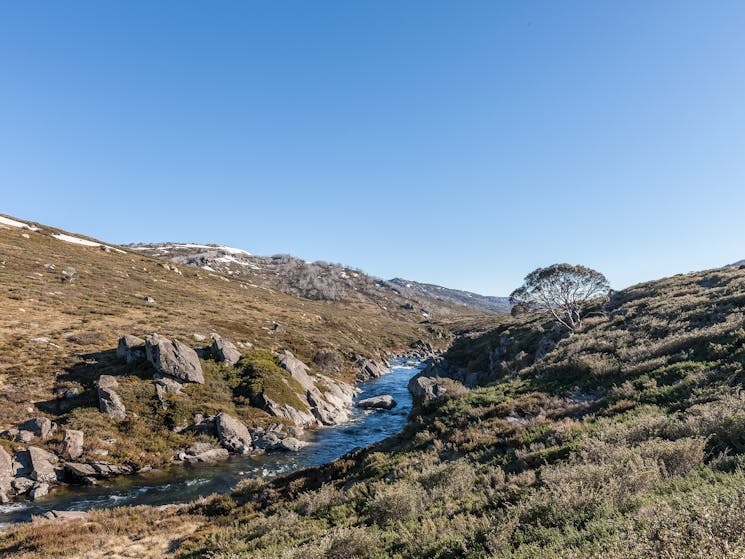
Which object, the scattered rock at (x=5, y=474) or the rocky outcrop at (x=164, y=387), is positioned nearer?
the scattered rock at (x=5, y=474)

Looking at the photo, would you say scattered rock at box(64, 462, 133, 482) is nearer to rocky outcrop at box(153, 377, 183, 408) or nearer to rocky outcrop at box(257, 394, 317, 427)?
rocky outcrop at box(153, 377, 183, 408)

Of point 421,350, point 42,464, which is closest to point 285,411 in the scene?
point 42,464

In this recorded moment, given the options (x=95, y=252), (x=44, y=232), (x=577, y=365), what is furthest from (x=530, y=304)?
(x=44, y=232)

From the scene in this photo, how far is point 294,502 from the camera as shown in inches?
541

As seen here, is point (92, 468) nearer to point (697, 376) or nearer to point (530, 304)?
point (697, 376)

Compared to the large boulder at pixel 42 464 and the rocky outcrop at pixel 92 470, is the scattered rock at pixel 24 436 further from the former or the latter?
the rocky outcrop at pixel 92 470

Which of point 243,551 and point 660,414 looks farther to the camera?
point 660,414

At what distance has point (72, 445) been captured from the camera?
2248 centimetres

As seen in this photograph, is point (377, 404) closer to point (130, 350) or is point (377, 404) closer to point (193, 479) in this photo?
point (193, 479)

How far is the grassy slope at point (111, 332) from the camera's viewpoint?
25.4 m

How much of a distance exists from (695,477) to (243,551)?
1123 cm

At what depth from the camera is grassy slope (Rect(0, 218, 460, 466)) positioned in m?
25.4

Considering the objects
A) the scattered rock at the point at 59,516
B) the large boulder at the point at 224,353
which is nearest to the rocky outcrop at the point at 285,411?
the large boulder at the point at 224,353

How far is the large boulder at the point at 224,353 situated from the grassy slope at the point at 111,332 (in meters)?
1.58
